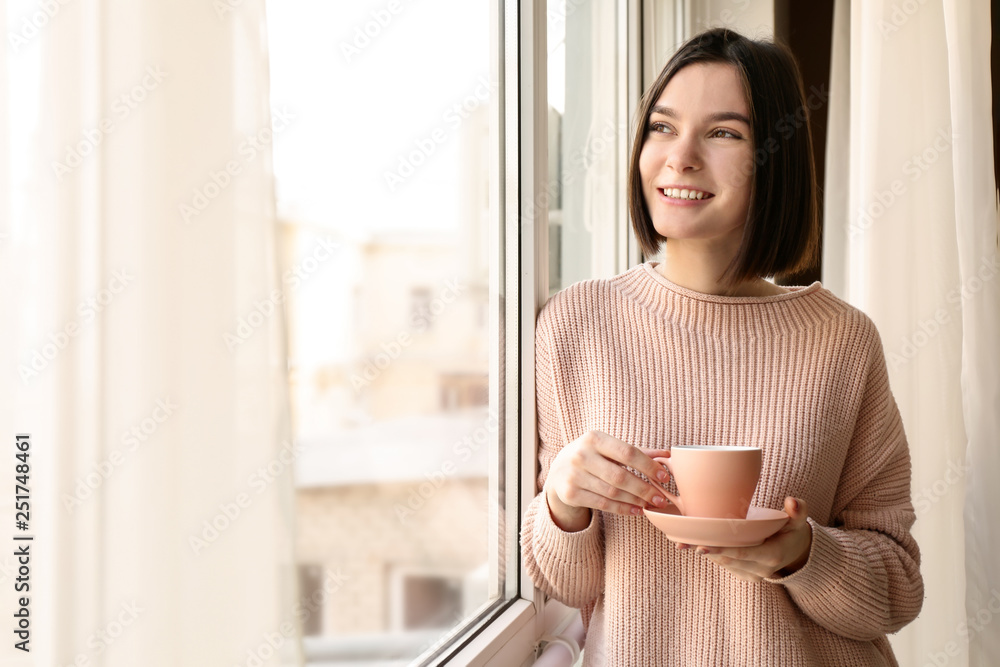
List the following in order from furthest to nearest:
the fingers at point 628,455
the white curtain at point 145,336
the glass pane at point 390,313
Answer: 1. the fingers at point 628,455
2. the glass pane at point 390,313
3. the white curtain at point 145,336

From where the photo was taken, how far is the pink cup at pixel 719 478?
0.79 meters

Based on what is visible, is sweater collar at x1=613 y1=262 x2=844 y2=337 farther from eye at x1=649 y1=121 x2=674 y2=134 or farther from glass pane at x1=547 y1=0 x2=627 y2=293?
glass pane at x1=547 y1=0 x2=627 y2=293

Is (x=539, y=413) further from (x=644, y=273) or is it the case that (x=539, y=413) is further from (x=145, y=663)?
(x=145, y=663)

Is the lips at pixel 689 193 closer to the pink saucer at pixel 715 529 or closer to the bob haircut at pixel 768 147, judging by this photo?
the bob haircut at pixel 768 147

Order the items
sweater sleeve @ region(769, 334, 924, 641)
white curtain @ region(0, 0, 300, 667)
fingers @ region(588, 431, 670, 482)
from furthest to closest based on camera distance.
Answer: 1. sweater sleeve @ region(769, 334, 924, 641)
2. fingers @ region(588, 431, 670, 482)
3. white curtain @ region(0, 0, 300, 667)

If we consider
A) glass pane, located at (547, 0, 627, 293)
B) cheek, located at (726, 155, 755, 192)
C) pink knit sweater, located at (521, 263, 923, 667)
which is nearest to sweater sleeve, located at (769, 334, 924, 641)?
pink knit sweater, located at (521, 263, 923, 667)

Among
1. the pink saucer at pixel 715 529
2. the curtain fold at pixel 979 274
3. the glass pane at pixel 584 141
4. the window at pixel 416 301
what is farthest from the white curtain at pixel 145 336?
the curtain fold at pixel 979 274

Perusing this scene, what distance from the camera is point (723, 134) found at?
1.05m

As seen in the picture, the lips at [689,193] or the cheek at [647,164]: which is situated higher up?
the cheek at [647,164]

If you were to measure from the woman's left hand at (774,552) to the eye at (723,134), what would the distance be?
1.58 feet

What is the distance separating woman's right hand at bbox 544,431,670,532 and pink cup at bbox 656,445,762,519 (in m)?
0.05

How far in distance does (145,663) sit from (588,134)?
4.99 ft

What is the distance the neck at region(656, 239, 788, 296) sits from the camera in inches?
43.3

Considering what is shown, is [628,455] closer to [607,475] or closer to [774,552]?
[607,475]
